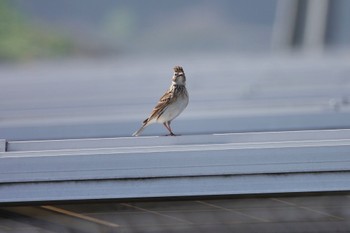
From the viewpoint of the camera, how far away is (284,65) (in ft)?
29.6

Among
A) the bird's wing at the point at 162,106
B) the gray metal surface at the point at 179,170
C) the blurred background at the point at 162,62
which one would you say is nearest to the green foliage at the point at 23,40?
the blurred background at the point at 162,62

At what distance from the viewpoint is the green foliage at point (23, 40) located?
524 inches

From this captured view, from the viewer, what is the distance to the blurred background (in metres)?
5.69

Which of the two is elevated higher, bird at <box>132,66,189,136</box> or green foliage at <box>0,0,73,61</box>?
green foliage at <box>0,0,73,61</box>

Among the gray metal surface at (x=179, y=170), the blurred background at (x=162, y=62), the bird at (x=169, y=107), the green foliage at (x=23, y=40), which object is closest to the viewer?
the gray metal surface at (x=179, y=170)

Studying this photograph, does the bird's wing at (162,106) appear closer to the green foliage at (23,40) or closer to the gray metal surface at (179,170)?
the gray metal surface at (179,170)

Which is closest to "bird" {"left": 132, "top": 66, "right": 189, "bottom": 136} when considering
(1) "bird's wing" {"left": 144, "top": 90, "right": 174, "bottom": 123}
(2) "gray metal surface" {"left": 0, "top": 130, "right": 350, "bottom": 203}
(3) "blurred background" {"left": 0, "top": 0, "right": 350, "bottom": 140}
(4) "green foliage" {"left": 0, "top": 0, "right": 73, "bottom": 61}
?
(1) "bird's wing" {"left": 144, "top": 90, "right": 174, "bottom": 123}

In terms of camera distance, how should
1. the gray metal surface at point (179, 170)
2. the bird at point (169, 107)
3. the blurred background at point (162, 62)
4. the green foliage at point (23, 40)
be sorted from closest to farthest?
the gray metal surface at point (179, 170), the bird at point (169, 107), the blurred background at point (162, 62), the green foliage at point (23, 40)

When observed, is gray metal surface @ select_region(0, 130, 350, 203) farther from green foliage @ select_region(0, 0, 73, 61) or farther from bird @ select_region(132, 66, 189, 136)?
green foliage @ select_region(0, 0, 73, 61)

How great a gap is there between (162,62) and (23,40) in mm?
2796

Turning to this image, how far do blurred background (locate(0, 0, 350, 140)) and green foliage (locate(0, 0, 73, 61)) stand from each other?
0.07ft

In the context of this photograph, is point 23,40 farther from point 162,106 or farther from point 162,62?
point 162,106

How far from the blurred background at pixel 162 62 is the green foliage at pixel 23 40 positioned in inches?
0.8

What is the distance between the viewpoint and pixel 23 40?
45.6 feet
